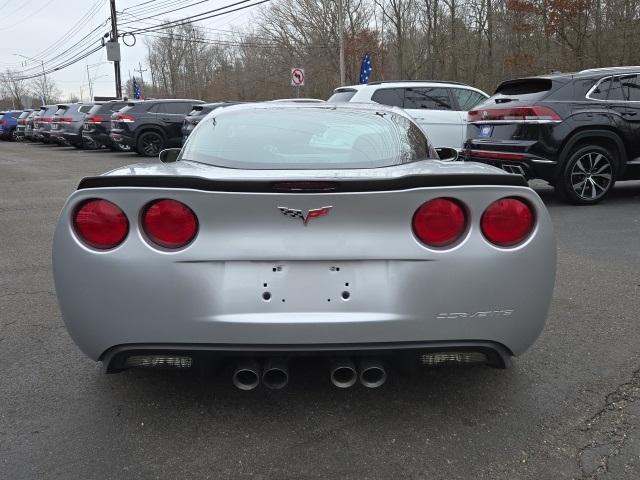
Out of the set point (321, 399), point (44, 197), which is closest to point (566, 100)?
point (321, 399)

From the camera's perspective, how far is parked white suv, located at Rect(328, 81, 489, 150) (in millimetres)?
10562

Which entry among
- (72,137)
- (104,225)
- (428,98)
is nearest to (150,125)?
(72,137)

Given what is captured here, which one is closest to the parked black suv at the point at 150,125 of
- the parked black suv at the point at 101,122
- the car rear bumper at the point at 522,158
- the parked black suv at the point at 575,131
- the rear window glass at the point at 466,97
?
the parked black suv at the point at 101,122

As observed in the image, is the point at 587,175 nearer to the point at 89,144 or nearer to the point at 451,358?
the point at 451,358

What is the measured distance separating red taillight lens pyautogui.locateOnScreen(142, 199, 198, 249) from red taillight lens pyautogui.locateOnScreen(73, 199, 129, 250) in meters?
0.11

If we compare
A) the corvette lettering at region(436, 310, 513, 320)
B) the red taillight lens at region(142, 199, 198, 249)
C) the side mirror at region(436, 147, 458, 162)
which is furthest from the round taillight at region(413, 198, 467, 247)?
the side mirror at region(436, 147, 458, 162)

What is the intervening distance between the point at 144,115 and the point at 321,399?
17.0 meters

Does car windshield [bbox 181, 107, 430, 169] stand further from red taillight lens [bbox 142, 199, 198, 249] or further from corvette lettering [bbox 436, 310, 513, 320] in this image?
corvette lettering [bbox 436, 310, 513, 320]

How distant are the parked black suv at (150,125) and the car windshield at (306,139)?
15379mm

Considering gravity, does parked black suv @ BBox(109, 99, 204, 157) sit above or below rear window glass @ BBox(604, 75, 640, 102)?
above

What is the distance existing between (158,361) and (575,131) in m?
6.70

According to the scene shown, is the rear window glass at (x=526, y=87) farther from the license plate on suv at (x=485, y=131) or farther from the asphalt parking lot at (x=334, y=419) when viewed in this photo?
the asphalt parking lot at (x=334, y=419)

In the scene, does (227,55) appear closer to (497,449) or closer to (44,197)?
(44,197)

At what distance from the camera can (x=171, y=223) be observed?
229 cm
